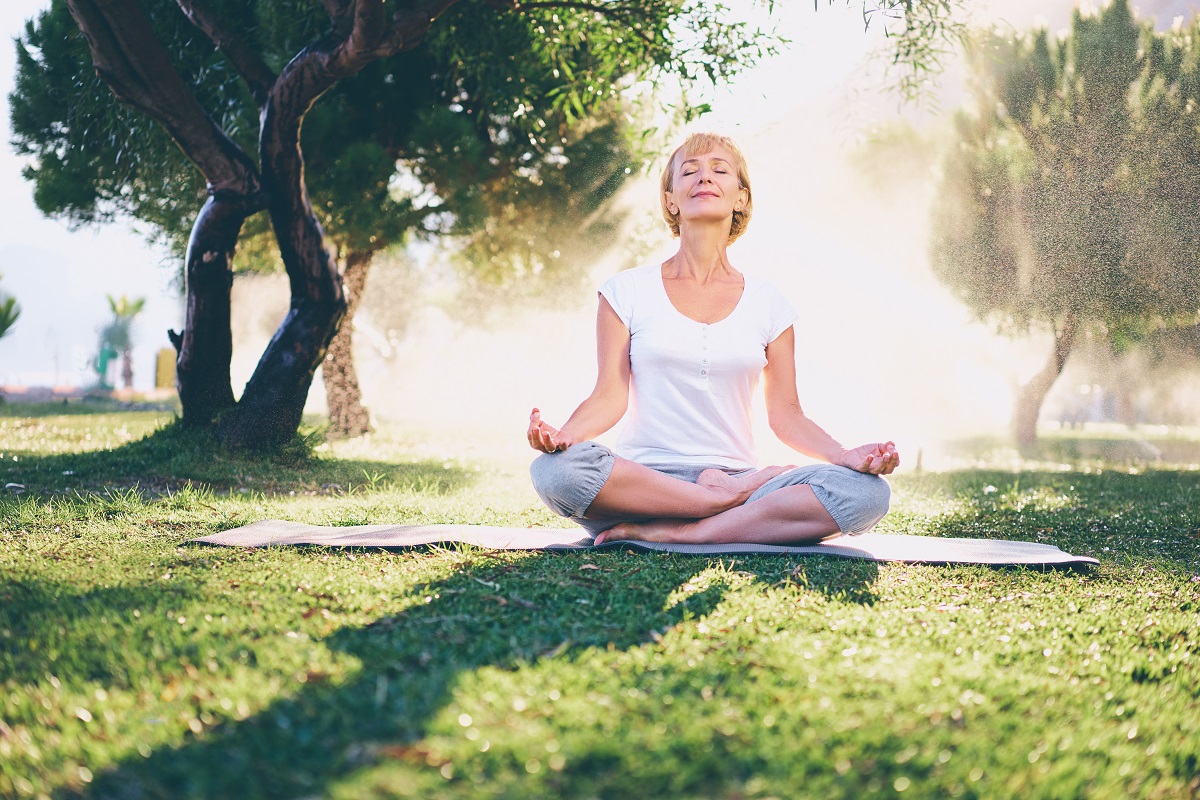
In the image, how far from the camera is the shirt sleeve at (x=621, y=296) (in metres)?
3.97

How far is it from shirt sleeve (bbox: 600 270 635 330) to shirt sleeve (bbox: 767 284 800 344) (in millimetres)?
634

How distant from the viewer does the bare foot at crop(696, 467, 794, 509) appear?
378 centimetres

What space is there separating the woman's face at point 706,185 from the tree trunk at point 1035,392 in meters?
12.5

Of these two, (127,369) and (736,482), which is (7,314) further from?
(736,482)

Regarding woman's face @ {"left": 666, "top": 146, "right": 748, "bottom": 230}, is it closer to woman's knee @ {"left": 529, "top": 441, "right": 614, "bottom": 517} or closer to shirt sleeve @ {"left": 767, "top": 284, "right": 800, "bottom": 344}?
shirt sleeve @ {"left": 767, "top": 284, "right": 800, "bottom": 344}

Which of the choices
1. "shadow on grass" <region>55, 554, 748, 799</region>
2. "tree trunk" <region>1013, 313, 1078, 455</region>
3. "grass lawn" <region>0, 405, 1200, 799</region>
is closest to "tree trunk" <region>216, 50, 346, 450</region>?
"grass lawn" <region>0, 405, 1200, 799</region>

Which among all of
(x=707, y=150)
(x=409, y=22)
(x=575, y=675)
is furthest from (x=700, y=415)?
(x=409, y=22)

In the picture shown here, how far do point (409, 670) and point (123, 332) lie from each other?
128 feet

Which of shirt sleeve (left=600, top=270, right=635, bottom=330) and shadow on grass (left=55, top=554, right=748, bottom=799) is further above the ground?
shirt sleeve (left=600, top=270, right=635, bottom=330)

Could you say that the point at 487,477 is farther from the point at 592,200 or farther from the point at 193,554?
the point at 592,200

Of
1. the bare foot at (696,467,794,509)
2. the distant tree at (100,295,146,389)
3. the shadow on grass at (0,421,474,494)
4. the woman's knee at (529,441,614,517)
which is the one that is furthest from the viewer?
the distant tree at (100,295,146,389)

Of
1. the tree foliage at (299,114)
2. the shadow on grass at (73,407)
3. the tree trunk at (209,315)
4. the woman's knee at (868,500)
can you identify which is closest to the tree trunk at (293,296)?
the tree foliage at (299,114)

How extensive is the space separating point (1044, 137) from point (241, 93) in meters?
11.8

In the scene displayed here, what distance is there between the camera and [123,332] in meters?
36.1
